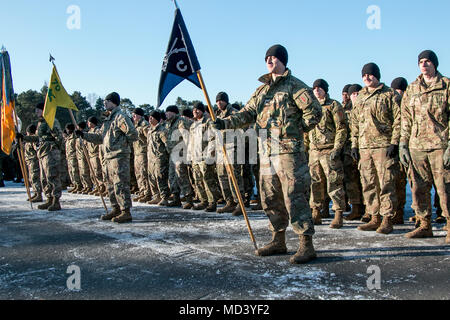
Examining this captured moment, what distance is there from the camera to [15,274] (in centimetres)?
383

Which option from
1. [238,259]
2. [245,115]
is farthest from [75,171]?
[238,259]

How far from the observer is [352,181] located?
22.4 feet

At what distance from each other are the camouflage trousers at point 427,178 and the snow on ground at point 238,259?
1.56 ft

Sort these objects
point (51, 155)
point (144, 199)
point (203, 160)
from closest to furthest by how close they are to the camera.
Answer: point (203, 160)
point (51, 155)
point (144, 199)

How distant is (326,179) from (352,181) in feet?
2.23

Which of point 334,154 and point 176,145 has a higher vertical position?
point 176,145

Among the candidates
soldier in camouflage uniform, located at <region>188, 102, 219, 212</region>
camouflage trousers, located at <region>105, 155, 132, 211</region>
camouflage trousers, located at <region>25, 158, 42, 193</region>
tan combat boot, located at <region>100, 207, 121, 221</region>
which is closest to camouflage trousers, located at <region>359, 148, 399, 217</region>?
soldier in camouflage uniform, located at <region>188, 102, 219, 212</region>

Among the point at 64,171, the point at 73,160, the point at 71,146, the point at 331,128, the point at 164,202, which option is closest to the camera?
the point at 331,128

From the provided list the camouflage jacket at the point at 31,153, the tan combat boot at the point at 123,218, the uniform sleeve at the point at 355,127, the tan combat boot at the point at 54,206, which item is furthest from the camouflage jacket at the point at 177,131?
the camouflage jacket at the point at 31,153

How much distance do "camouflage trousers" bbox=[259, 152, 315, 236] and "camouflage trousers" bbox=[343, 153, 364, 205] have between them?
2974 mm

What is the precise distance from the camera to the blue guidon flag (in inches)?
188

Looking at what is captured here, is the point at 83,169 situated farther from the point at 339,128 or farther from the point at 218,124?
the point at 218,124

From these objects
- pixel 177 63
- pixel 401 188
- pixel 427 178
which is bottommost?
pixel 401 188
